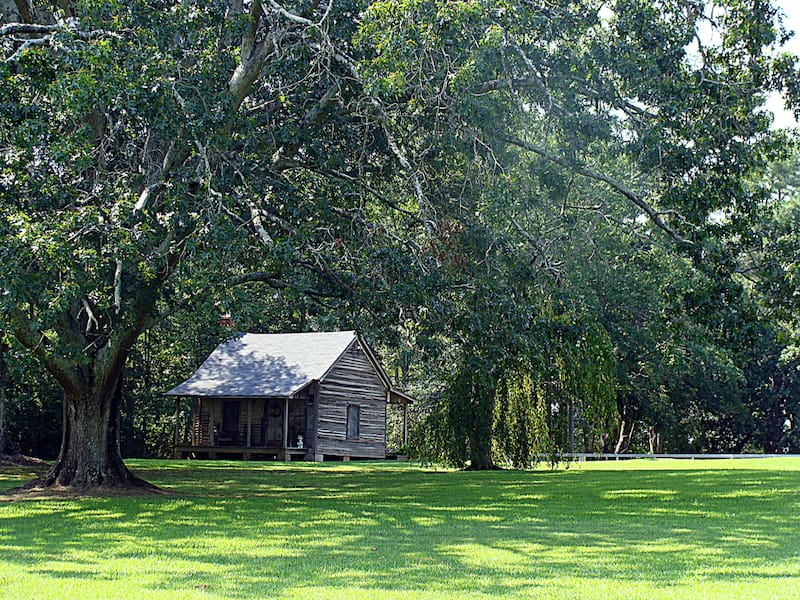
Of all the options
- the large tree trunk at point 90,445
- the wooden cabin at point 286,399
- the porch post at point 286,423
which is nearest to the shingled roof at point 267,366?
the wooden cabin at point 286,399

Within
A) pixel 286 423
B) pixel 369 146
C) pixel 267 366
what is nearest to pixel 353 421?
pixel 286 423

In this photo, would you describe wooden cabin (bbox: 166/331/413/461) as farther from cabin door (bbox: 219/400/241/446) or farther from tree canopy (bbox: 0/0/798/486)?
tree canopy (bbox: 0/0/798/486)

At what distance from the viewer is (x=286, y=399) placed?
37.2 meters

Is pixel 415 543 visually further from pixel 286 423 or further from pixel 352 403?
pixel 352 403

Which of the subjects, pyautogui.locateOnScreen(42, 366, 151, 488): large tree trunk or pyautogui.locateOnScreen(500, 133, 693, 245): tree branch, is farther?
pyautogui.locateOnScreen(42, 366, 151, 488): large tree trunk

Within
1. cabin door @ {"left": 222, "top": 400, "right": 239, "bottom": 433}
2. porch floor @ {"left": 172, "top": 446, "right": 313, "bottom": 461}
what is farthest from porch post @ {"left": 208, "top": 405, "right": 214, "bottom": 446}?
cabin door @ {"left": 222, "top": 400, "right": 239, "bottom": 433}

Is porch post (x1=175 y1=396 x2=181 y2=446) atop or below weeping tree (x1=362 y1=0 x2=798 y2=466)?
below

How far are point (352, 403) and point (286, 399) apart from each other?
4.10m

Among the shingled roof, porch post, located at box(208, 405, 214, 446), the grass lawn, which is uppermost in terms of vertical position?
the shingled roof

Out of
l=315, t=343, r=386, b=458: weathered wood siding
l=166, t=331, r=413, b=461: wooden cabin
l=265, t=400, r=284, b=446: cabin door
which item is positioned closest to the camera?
l=166, t=331, r=413, b=461: wooden cabin

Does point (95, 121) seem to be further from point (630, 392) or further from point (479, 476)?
point (630, 392)

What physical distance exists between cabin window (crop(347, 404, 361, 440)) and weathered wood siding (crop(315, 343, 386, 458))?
136 millimetres

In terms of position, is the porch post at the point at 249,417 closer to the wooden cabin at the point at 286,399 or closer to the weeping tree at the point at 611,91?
the wooden cabin at the point at 286,399

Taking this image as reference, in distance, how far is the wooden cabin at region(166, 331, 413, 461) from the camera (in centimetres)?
3822
